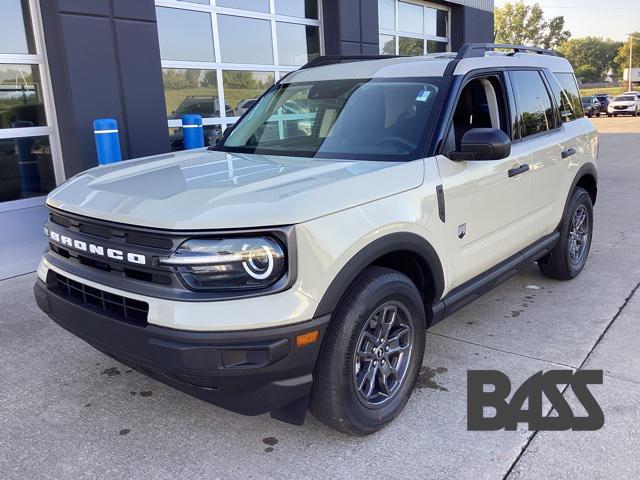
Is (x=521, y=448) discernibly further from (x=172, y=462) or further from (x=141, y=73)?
(x=141, y=73)

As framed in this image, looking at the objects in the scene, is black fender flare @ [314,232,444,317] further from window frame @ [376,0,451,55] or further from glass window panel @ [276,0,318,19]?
window frame @ [376,0,451,55]

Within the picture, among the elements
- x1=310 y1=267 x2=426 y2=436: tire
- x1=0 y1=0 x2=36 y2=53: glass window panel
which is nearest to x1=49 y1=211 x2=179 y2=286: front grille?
x1=310 y1=267 x2=426 y2=436: tire

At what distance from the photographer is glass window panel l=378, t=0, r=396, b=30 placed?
12.8m

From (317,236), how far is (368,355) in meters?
0.76

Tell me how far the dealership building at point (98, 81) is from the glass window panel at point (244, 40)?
17 mm

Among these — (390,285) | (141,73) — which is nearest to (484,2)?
(141,73)

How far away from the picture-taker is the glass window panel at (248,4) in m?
9.57

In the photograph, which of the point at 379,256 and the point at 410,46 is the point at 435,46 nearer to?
the point at 410,46

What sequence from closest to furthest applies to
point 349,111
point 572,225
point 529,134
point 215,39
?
point 349,111
point 529,134
point 572,225
point 215,39

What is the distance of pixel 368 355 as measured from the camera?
2.86 meters

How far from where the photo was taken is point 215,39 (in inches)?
373

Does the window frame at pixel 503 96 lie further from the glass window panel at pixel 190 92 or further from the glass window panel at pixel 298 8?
the glass window panel at pixel 298 8

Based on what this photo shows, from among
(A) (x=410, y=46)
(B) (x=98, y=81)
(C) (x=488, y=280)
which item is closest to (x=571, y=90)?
(C) (x=488, y=280)

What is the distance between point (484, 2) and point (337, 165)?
15439mm
